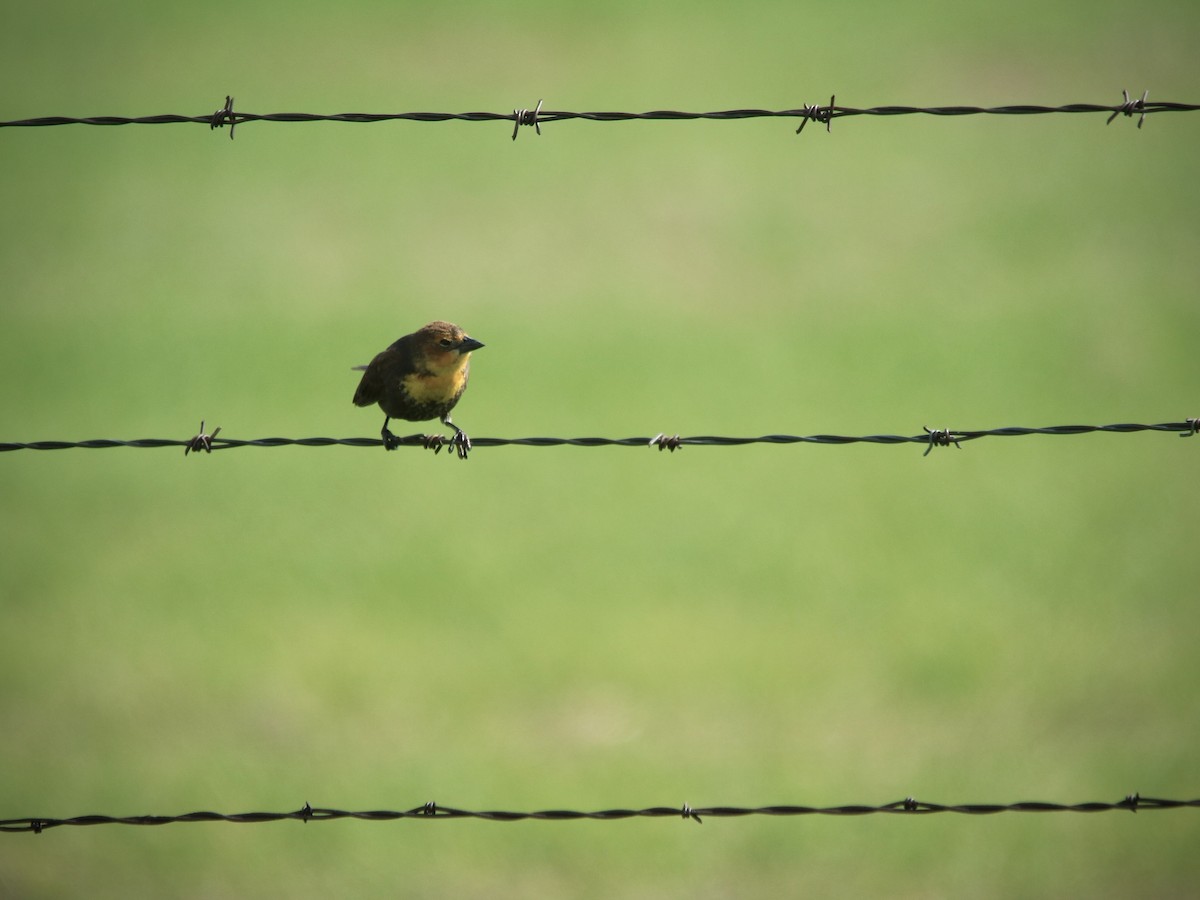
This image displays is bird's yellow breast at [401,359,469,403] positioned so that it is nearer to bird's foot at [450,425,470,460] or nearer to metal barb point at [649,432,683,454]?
bird's foot at [450,425,470,460]

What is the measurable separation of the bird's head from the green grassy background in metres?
4.36

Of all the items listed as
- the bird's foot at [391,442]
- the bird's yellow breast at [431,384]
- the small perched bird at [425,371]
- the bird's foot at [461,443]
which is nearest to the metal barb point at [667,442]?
the bird's foot at [461,443]

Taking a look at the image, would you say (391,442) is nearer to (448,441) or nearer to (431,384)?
(448,441)

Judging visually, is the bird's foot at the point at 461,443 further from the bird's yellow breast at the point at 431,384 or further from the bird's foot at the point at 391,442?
the bird's yellow breast at the point at 431,384

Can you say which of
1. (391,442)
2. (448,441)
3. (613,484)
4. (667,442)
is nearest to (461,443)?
(448,441)

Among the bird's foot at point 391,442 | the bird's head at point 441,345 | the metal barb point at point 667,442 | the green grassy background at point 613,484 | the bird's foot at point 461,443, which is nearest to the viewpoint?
the metal barb point at point 667,442

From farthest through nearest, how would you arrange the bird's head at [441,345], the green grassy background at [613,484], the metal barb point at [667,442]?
the green grassy background at [613,484] → the bird's head at [441,345] → the metal barb point at [667,442]

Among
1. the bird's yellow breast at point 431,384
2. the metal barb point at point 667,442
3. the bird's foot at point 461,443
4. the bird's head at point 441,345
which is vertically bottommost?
the metal barb point at point 667,442

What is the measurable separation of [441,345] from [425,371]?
0.13m

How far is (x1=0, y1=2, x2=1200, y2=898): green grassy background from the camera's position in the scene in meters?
9.45

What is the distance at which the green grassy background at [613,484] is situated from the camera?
945cm

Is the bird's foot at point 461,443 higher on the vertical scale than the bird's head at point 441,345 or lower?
lower

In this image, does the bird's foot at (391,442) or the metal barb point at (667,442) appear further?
the bird's foot at (391,442)

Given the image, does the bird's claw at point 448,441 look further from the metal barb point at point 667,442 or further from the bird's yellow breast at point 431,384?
the metal barb point at point 667,442
